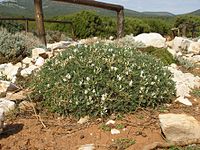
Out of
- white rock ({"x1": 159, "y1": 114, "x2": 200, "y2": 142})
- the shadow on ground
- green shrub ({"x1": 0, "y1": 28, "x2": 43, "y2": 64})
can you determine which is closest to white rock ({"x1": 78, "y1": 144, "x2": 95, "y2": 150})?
white rock ({"x1": 159, "y1": 114, "x2": 200, "y2": 142})

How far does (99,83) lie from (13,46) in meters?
3.01

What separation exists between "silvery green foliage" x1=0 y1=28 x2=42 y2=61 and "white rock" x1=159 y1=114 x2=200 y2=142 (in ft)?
12.5

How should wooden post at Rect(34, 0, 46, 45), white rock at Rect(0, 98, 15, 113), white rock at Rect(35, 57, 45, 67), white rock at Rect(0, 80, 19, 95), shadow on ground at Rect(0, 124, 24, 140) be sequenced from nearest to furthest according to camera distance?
shadow on ground at Rect(0, 124, 24, 140), white rock at Rect(0, 98, 15, 113), white rock at Rect(0, 80, 19, 95), white rock at Rect(35, 57, 45, 67), wooden post at Rect(34, 0, 46, 45)

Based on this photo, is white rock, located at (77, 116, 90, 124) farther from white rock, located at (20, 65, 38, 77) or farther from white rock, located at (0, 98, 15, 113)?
white rock, located at (20, 65, 38, 77)

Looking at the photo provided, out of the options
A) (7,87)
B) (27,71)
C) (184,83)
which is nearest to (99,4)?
(27,71)

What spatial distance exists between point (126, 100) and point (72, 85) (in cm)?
63

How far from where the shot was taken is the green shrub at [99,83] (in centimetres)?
496

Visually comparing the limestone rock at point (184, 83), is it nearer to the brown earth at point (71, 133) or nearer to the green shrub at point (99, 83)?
the green shrub at point (99, 83)

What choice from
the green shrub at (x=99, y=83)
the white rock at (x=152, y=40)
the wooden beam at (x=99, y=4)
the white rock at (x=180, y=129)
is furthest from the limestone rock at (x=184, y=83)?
the wooden beam at (x=99, y=4)

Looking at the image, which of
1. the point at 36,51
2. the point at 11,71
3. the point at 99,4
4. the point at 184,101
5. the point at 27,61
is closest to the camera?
the point at 184,101

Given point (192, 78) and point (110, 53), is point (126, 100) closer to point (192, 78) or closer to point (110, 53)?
point (110, 53)

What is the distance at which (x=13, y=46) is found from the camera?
757 cm

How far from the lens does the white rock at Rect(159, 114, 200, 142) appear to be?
4.44 m

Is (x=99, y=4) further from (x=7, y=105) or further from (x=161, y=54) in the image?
(x=7, y=105)
